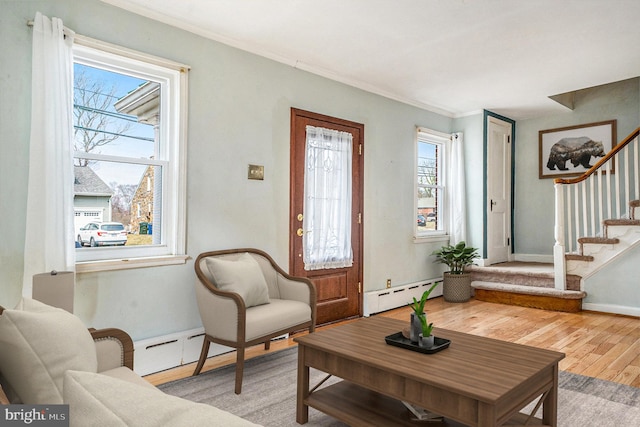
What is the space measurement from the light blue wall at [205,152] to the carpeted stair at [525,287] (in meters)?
1.70

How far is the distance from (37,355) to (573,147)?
6.95 m

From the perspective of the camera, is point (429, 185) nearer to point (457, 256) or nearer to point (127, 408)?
point (457, 256)

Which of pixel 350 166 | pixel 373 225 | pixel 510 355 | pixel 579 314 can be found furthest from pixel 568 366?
pixel 350 166

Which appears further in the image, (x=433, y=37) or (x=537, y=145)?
(x=537, y=145)

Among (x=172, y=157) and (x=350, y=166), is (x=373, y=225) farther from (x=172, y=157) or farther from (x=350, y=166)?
(x=172, y=157)

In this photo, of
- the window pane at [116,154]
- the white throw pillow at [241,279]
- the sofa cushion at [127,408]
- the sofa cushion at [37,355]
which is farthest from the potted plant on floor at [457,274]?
Answer: the sofa cushion at [127,408]

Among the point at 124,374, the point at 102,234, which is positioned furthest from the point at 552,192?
the point at 124,374

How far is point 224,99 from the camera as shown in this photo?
140 inches

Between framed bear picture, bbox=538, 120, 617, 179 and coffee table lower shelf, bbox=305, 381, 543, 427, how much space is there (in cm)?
523

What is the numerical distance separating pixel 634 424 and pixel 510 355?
3.06 ft

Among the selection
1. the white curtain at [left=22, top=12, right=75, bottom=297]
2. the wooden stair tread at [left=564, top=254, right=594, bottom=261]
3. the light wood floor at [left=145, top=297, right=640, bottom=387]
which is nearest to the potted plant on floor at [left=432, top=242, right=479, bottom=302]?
the light wood floor at [left=145, top=297, right=640, bottom=387]

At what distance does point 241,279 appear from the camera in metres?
3.07

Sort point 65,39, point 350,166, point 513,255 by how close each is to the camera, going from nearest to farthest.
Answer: point 65,39 < point 350,166 < point 513,255

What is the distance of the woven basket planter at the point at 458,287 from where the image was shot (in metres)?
5.59
